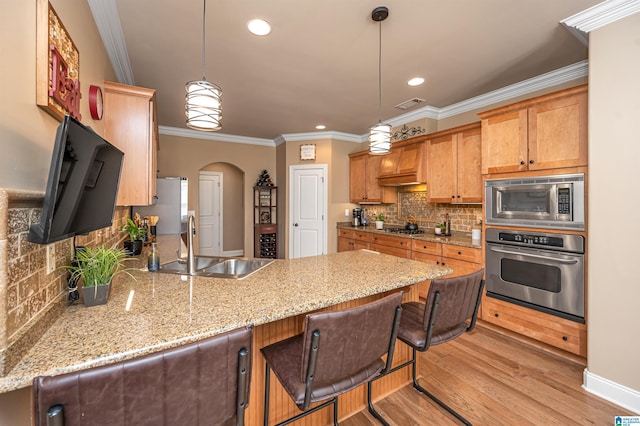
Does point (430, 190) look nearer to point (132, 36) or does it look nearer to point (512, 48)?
point (512, 48)

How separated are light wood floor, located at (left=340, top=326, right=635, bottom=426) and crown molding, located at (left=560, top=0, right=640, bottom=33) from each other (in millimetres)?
2649

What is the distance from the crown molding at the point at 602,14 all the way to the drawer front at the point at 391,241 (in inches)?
102

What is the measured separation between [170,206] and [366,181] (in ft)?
10.6

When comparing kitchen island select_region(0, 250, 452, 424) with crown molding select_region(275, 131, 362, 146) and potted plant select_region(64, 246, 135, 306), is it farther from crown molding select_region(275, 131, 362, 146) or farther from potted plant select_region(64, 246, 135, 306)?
crown molding select_region(275, 131, 362, 146)

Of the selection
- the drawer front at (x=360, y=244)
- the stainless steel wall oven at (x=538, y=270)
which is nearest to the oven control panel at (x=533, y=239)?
the stainless steel wall oven at (x=538, y=270)

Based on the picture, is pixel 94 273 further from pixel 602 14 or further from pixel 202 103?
pixel 602 14

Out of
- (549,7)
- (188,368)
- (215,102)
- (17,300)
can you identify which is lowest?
(188,368)

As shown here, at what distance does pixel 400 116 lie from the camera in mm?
4430

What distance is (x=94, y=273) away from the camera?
1226mm

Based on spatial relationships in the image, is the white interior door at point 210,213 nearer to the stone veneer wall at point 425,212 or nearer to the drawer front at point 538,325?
the stone veneer wall at point 425,212

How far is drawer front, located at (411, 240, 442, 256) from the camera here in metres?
3.47

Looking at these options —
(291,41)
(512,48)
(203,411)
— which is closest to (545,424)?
(203,411)

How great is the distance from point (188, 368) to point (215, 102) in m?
1.31

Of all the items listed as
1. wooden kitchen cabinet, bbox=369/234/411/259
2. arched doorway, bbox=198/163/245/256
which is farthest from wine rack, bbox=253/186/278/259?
wooden kitchen cabinet, bbox=369/234/411/259
